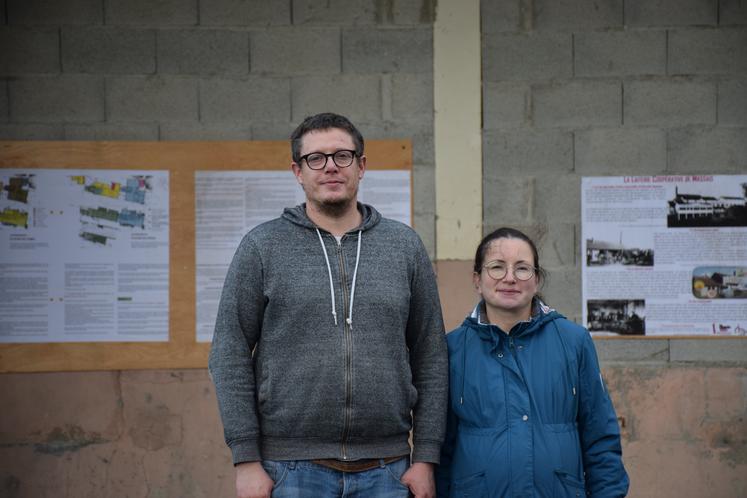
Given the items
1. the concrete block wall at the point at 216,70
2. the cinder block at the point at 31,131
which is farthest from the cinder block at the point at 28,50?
the cinder block at the point at 31,131

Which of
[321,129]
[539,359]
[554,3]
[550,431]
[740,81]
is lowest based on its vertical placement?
[550,431]

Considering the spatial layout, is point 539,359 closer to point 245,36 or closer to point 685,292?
point 685,292

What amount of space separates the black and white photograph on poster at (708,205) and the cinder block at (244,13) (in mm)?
2352

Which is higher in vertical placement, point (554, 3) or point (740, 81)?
point (554, 3)

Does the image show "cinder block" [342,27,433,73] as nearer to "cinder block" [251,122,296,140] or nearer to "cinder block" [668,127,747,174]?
"cinder block" [251,122,296,140]

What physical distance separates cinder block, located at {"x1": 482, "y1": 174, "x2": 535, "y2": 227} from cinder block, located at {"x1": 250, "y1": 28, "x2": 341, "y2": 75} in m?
1.06

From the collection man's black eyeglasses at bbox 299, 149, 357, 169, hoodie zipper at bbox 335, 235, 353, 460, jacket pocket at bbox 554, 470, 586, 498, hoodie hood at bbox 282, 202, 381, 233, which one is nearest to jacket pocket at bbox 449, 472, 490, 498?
jacket pocket at bbox 554, 470, 586, 498

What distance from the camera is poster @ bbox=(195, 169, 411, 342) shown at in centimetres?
436

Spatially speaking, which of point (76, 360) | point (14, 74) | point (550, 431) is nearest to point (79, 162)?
point (14, 74)

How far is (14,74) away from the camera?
14.2 ft

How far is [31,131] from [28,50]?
0.44 m

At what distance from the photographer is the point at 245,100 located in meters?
4.38

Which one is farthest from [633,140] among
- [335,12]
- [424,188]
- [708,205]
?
[335,12]

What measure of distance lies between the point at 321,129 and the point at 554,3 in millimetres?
2365
